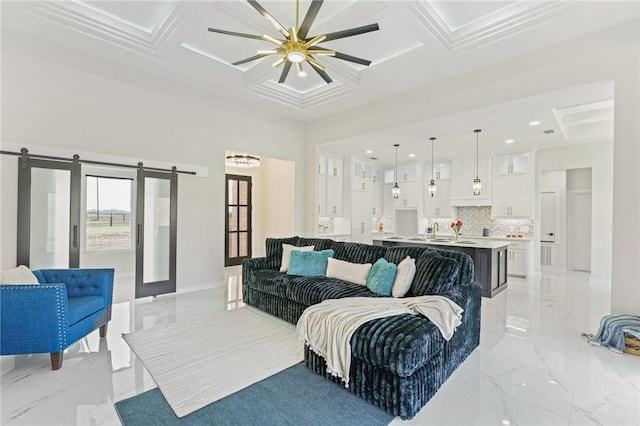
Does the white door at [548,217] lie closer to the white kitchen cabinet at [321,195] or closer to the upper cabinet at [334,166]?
the upper cabinet at [334,166]

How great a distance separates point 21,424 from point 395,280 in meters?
3.22

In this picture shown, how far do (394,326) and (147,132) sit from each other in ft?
15.5

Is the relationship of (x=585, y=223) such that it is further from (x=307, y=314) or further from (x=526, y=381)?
(x=307, y=314)

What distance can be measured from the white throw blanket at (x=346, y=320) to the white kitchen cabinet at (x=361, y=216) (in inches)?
212

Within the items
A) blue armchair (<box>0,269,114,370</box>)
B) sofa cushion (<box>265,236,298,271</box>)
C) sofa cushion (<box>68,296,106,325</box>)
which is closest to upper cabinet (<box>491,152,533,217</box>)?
sofa cushion (<box>265,236,298,271</box>)

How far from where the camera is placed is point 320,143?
688cm

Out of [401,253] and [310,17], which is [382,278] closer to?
[401,253]

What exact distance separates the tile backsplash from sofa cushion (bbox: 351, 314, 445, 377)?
6600mm

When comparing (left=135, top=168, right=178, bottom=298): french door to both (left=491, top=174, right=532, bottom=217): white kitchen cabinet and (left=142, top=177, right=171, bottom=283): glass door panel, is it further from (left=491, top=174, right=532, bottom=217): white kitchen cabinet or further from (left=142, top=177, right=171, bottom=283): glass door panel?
(left=491, top=174, right=532, bottom=217): white kitchen cabinet

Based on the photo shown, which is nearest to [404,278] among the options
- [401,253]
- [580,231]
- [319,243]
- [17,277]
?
[401,253]

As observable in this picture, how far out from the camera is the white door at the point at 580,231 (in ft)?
25.7

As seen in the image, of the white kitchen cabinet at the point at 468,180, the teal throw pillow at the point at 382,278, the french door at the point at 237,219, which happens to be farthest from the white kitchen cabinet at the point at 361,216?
the teal throw pillow at the point at 382,278

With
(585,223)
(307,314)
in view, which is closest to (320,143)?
(307,314)

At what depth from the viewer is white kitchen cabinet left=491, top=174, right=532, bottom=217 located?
Answer: 285 inches
